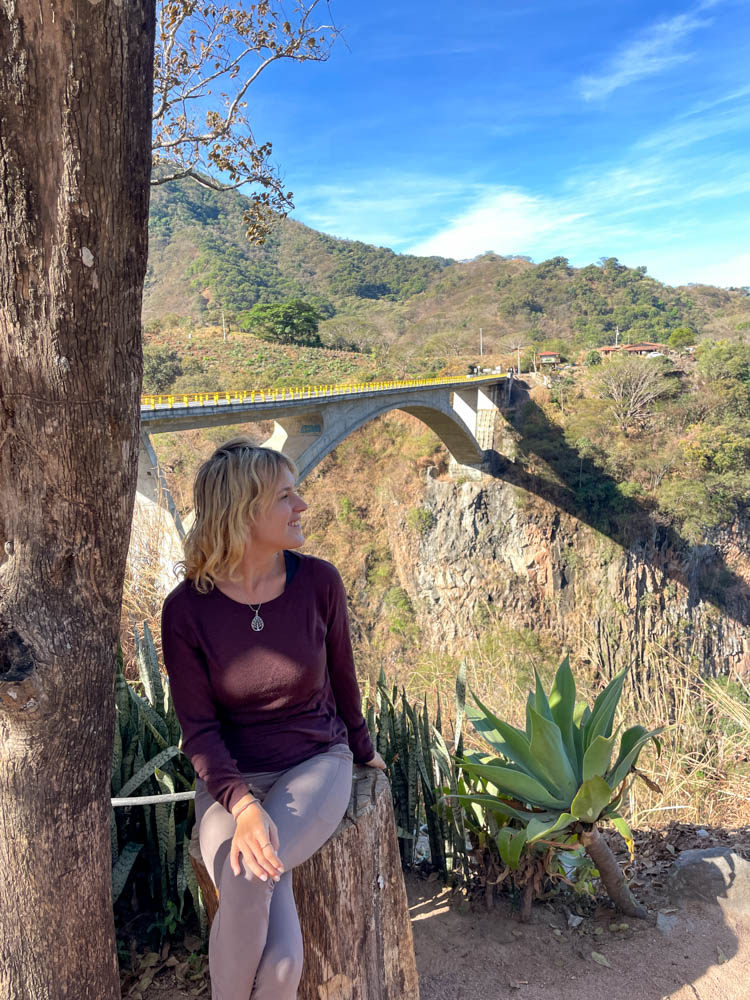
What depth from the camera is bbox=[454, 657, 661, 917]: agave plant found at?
1.83 metres

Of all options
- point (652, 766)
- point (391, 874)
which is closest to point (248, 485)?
point (391, 874)

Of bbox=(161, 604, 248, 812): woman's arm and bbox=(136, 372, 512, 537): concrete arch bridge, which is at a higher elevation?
bbox=(136, 372, 512, 537): concrete arch bridge

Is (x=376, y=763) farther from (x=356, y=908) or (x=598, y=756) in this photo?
(x=598, y=756)

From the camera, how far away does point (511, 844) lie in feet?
6.15

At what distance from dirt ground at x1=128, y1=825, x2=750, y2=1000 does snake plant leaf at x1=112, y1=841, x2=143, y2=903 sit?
23 centimetres

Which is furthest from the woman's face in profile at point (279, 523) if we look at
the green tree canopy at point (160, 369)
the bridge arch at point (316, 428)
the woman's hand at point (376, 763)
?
the green tree canopy at point (160, 369)

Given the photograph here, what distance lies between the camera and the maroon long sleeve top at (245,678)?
154 centimetres

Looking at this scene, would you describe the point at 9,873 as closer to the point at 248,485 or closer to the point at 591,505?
the point at 248,485

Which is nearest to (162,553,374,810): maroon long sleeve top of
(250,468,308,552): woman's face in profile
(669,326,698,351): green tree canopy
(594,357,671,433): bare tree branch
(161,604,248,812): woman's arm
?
(161,604,248,812): woman's arm

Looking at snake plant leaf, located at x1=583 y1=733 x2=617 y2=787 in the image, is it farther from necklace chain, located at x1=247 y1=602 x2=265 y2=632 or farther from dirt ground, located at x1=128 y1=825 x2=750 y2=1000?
necklace chain, located at x1=247 y1=602 x2=265 y2=632

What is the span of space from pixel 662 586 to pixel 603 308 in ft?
118

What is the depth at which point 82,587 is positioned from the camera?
4.26ft

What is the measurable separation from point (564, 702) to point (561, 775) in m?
0.27

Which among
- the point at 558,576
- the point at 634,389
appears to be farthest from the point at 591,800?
the point at 634,389
